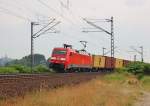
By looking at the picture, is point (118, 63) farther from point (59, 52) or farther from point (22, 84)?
point (22, 84)

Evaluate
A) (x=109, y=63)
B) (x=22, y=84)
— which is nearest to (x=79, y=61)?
(x=109, y=63)

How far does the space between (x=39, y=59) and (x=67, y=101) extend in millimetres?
97567

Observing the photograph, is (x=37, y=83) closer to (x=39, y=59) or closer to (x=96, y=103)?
(x=96, y=103)

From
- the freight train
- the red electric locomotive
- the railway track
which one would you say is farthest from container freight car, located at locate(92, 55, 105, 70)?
the railway track

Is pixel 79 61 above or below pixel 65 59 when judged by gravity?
below

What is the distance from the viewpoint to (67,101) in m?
21.1

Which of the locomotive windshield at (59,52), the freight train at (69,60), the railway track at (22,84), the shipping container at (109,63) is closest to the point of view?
the railway track at (22,84)

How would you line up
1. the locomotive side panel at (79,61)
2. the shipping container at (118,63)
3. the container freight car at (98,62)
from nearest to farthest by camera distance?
1. the locomotive side panel at (79,61)
2. the container freight car at (98,62)
3. the shipping container at (118,63)

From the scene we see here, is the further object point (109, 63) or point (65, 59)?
point (109, 63)

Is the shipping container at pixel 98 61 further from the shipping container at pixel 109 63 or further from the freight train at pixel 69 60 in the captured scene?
the shipping container at pixel 109 63

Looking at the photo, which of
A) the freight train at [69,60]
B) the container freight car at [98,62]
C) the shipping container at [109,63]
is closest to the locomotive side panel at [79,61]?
the freight train at [69,60]

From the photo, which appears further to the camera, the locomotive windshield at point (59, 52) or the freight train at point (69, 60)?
the locomotive windshield at point (59, 52)

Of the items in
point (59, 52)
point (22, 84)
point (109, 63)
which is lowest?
point (22, 84)

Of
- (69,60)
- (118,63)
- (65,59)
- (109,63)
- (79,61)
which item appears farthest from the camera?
(118,63)
